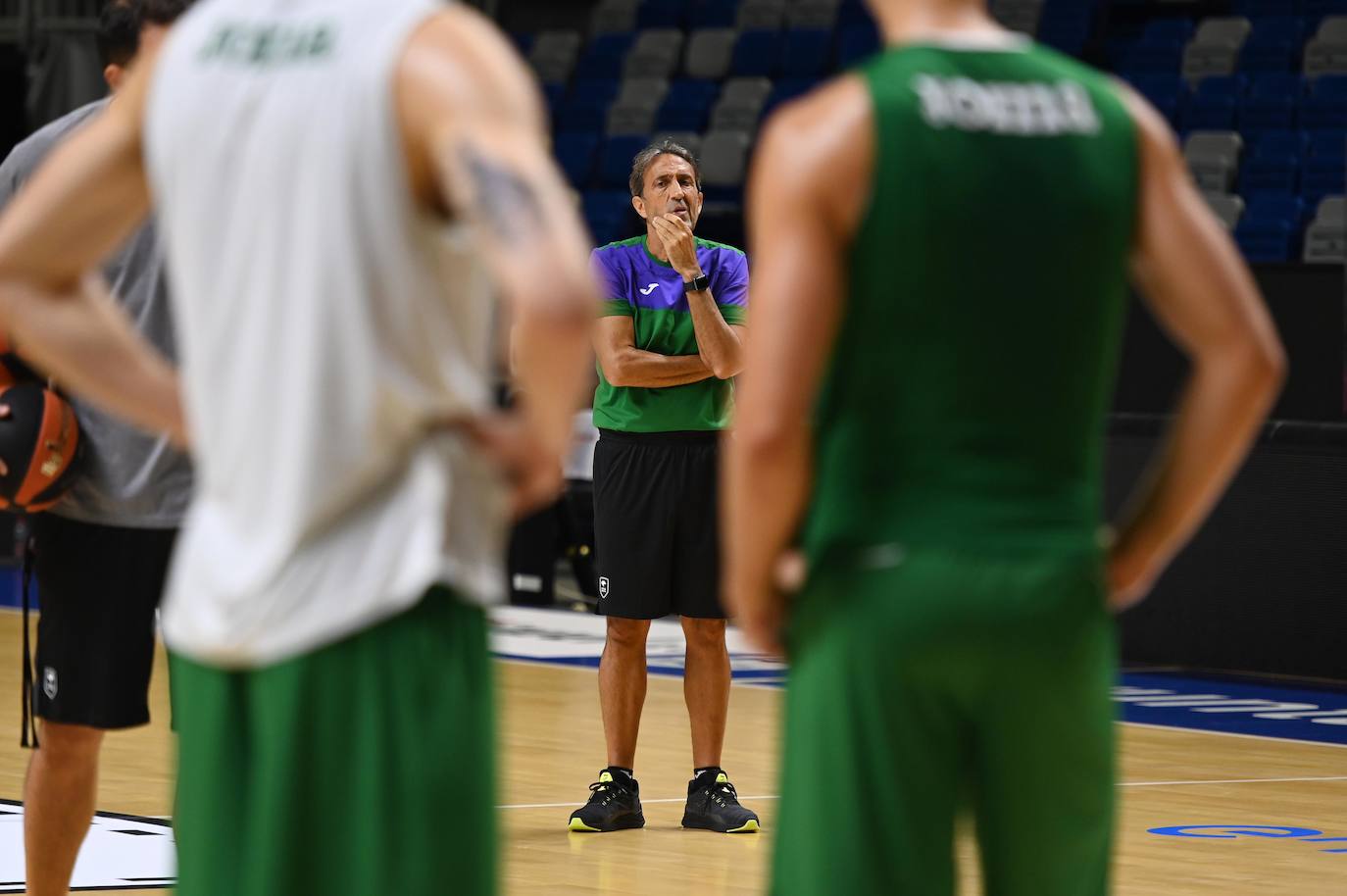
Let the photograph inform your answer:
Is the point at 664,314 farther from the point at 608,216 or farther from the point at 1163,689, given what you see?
the point at 608,216

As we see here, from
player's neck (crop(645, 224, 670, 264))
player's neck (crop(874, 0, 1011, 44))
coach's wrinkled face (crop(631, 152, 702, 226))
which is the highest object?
coach's wrinkled face (crop(631, 152, 702, 226))

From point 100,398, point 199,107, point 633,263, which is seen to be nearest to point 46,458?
point 100,398

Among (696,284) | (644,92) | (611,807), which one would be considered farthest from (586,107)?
(611,807)

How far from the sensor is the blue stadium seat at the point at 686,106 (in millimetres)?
18203

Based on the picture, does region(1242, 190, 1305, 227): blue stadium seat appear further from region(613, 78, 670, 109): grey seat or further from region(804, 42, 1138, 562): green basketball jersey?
region(804, 42, 1138, 562): green basketball jersey

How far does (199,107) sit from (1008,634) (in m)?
1.02

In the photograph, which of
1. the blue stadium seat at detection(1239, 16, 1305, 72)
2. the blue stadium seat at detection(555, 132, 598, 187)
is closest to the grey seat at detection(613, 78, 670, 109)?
the blue stadium seat at detection(555, 132, 598, 187)

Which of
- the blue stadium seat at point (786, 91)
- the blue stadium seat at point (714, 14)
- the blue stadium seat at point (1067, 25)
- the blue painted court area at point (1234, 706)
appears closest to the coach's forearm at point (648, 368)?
the blue painted court area at point (1234, 706)

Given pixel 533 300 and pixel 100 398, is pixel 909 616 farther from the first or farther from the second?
pixel 100 398

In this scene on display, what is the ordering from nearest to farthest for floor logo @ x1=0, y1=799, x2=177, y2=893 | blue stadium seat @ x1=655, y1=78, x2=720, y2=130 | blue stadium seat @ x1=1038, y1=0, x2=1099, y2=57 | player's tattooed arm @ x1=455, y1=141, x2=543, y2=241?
1. player's tattooed arm @ x1=455, y1=141, x2=543, y2=241
2. floor logo @ x1=0, y1=799, x2=177, y2=893
3. blue stadium seat @ x1=1038, y1=0, x2=1099, y2=57
4. blue stadium seat @ x1=655, y1=78, x2=720, y2=130

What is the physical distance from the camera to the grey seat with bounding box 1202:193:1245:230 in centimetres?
1435

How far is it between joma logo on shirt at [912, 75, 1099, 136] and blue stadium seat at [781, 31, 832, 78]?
15.6 meters

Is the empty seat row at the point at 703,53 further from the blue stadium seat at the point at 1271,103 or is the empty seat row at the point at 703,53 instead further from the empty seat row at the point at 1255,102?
the blue stadium seat at the point at 1271,103

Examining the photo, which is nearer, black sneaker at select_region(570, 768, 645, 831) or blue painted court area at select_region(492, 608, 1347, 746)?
black sneaker at select_region(570, 768, 645, 831)
